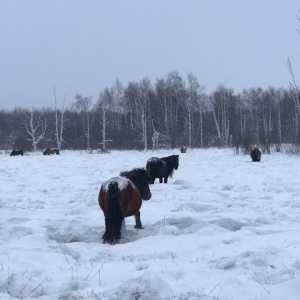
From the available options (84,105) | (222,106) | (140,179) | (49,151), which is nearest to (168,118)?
(222,106)

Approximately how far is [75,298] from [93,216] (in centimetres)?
378

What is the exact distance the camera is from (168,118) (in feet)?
152

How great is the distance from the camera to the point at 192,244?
16.1ft

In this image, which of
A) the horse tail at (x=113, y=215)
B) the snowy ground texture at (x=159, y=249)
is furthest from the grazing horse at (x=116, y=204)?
the snowy ground texture at (x=159, y=249)

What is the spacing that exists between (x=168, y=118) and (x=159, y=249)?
4205 cm

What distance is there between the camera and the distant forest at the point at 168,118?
42.6 meters

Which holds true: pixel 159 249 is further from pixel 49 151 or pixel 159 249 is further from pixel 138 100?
pixel 138 100

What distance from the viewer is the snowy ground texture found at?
3264mm

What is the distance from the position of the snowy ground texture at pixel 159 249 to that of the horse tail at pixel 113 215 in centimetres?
22

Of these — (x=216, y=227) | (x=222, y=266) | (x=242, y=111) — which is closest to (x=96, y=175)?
(x=216, y=227)

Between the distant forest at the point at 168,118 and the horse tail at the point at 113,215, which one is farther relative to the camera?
the distant forest at the point at 168,118

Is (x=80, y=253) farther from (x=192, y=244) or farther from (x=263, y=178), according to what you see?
(x=263, y=178)

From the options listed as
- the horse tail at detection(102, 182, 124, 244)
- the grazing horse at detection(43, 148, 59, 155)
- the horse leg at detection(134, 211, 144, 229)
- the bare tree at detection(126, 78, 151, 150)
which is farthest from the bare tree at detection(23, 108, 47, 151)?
the horse tail at detection(102, 182, 124, 244)

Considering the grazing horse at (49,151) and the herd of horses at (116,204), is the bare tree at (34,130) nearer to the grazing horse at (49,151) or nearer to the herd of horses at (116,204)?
the grazing horse at (49,151)
